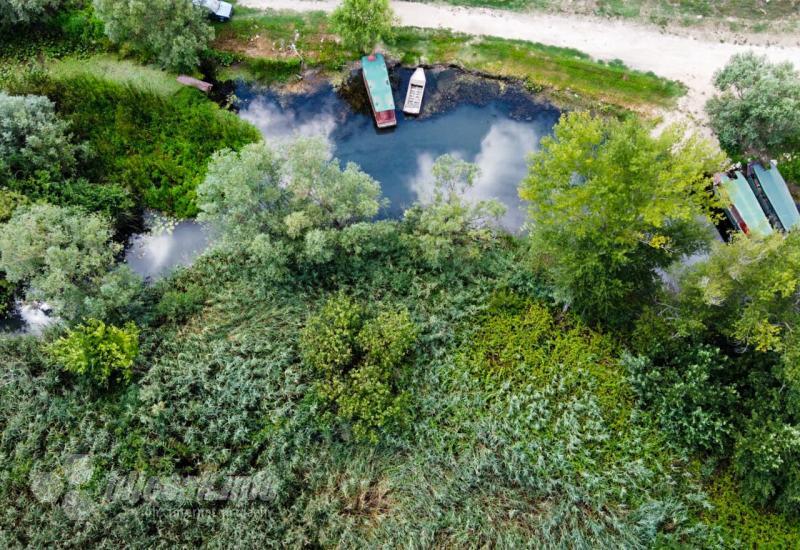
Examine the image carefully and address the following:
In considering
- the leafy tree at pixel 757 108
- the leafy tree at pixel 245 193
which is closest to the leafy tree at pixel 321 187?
the leafy tree at pixel 245 193

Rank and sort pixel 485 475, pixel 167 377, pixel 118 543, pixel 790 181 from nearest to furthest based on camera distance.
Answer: pixel 118 543 → pixel 485 475 → pixel 167 377 → pixel 790 181

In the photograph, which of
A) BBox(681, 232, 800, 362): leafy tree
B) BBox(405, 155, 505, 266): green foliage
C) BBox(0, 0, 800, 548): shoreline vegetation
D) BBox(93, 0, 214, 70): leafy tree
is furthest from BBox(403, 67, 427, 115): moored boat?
BBox(681, 232, 800, 362): leafy tree

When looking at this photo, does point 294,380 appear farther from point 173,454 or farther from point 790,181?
point 790,181

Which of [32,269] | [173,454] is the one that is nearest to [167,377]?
[173,454]

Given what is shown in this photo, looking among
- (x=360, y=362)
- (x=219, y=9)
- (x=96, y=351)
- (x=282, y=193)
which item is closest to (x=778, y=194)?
(x=360, y=362)

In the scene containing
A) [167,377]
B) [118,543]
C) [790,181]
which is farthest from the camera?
[790,181]

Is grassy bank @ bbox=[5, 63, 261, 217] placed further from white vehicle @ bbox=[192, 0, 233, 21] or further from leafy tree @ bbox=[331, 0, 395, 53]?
leafy tree @ bbox=[331, 0, 395, 53]

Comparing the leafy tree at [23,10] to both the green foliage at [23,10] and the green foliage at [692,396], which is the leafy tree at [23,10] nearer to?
the green foliage at [23,10]
